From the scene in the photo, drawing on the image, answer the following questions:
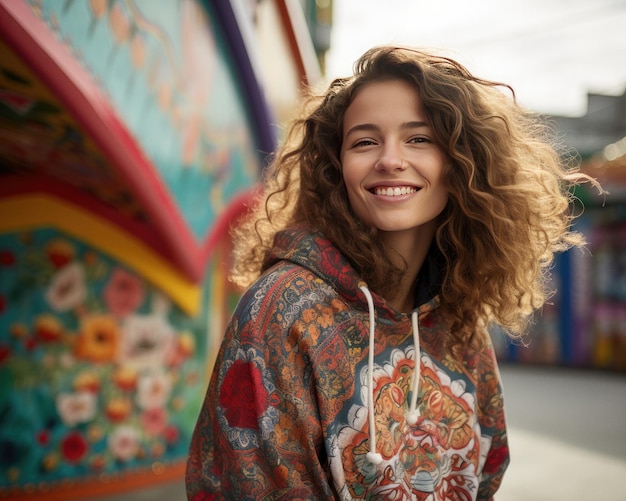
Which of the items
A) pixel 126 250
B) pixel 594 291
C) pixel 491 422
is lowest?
pixel 594 291

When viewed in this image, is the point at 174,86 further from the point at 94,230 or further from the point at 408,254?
the point at 408,254

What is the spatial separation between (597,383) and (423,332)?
21.8 ft

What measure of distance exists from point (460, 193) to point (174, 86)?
190cm

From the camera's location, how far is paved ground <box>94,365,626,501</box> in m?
3.72

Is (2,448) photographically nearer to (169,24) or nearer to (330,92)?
(169,24)

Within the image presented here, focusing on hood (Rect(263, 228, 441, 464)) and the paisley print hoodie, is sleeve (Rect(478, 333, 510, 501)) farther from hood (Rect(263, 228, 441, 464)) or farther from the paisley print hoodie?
hood (Rect(263, 228, 441, 464))

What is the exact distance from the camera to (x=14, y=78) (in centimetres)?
199

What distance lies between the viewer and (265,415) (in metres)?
1.11

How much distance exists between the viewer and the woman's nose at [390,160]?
123 cm

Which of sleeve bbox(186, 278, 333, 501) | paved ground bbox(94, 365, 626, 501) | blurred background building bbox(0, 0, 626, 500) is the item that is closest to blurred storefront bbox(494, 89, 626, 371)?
paved ground bbox(94, 365, 626, 501)

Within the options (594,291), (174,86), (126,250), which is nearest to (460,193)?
(174,86)

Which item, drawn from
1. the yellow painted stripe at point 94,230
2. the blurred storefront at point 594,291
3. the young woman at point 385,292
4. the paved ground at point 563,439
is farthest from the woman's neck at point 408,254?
the blurred storefront at point 594,291

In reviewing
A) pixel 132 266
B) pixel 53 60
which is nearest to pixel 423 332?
pixel 53 60

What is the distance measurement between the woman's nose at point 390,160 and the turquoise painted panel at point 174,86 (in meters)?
1.22
